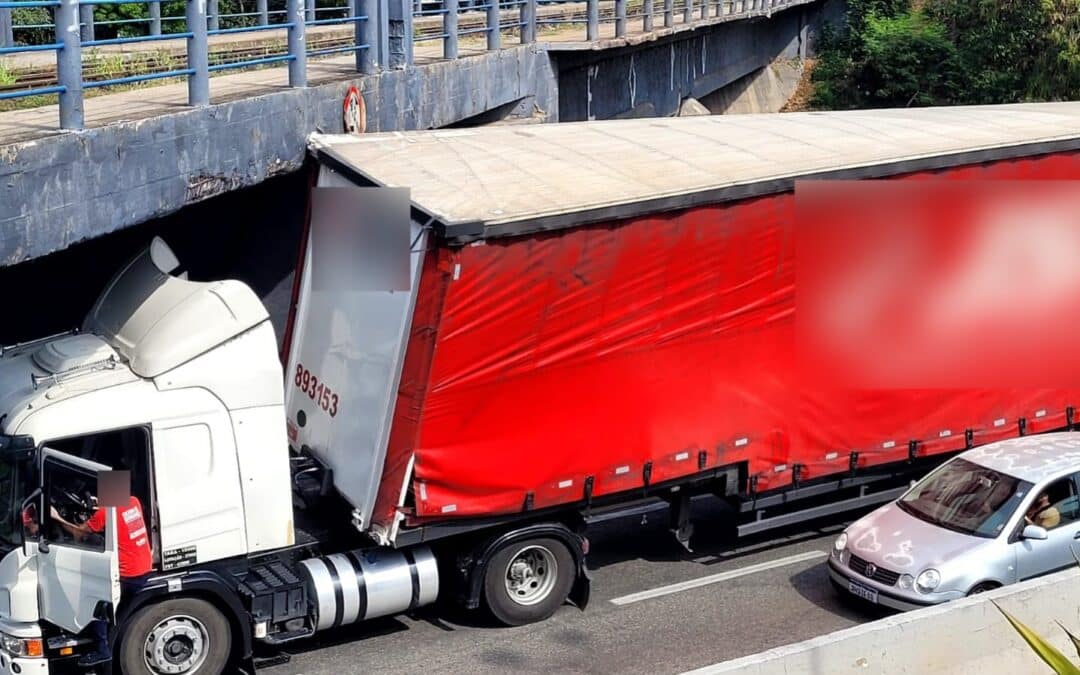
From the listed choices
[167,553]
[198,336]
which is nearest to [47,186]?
[198,336]

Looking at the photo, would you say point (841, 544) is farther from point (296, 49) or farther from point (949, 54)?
point (949, 54)

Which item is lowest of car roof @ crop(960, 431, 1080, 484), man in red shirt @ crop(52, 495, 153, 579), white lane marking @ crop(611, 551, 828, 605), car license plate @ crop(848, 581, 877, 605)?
white lane marking @ crop(611, 551, 828, 605)

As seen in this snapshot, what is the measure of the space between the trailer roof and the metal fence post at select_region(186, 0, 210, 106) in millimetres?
1049

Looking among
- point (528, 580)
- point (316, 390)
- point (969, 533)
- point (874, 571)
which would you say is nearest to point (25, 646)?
point (316, 390)

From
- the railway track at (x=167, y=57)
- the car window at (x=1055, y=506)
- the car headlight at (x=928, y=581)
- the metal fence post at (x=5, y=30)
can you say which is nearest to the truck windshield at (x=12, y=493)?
the railway track at (x=167, y=57)

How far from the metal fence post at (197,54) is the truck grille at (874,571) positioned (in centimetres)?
652

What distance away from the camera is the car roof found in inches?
436

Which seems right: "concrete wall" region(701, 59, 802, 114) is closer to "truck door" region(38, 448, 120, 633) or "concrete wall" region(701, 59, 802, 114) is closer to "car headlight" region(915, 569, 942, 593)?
"car headlight" region(915, 569, 942, 593)

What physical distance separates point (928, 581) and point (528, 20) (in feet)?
34.5

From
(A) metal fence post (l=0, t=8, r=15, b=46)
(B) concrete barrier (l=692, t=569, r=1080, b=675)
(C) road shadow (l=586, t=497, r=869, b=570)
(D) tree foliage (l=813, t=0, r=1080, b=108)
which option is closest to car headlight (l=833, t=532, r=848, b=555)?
(C) road shadow (l=586, t=497, r=869, b=570)

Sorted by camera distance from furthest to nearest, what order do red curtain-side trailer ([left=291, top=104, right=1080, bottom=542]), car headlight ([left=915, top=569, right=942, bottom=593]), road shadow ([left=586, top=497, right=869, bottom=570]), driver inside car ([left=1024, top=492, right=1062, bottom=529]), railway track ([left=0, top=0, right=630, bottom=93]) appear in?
railway track ([left=0, top=0, right=630, bottom=93]) → road shadow ([left=586, top=497, right=869, bottom=570]) → driver inside car ([left=1024, top=492, right=1062, bottom=529]) → car headlight ([left=915, top=569, right=942, bottom=593]) → red curtain-side trailer ([left=291, top=104, right=1080, bottom=542])

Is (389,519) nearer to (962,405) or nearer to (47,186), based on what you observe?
(47,186)

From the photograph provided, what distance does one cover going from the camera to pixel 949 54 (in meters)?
32.2

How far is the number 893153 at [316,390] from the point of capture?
1036 centimetres
